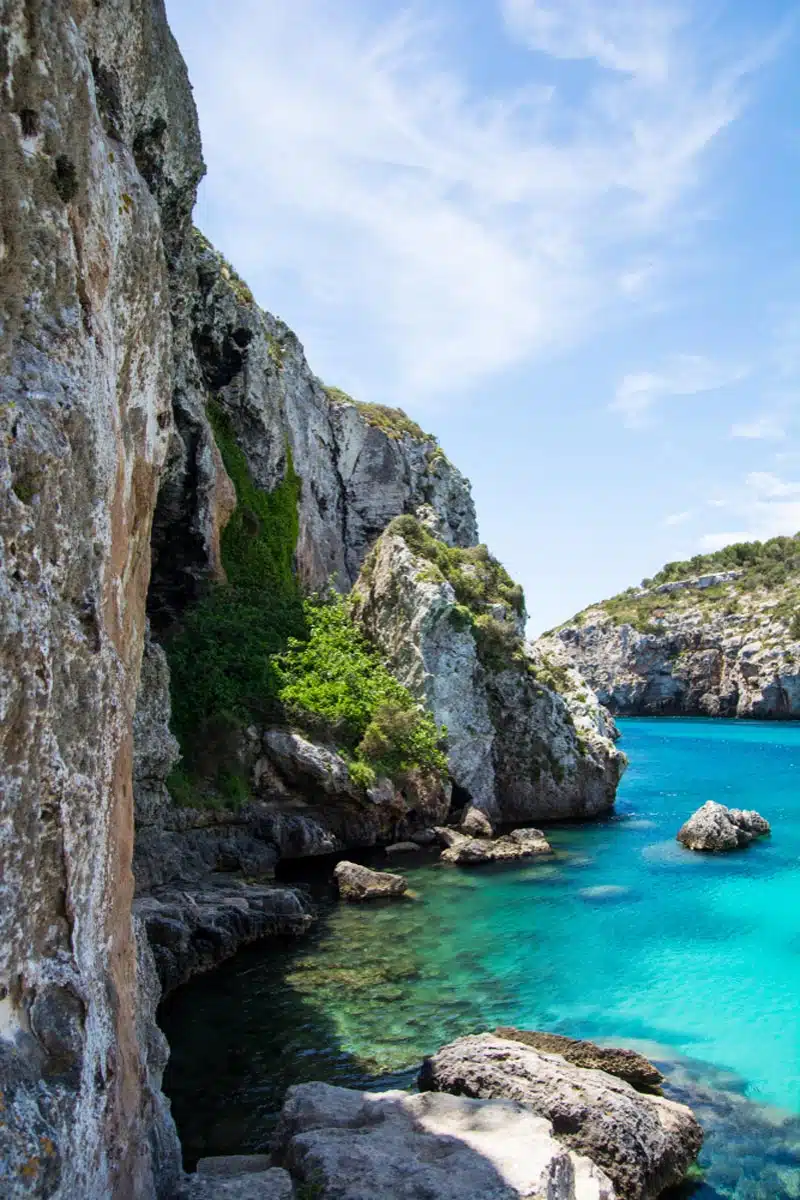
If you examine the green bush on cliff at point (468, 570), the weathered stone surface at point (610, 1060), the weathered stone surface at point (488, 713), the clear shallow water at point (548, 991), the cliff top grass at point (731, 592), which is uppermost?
the cliff top grass at point (731, 592)

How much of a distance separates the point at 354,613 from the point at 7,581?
33.3m

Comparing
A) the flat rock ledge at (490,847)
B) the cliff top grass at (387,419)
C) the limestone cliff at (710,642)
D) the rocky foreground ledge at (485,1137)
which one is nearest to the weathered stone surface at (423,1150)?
the rocky foreground ledge at (485,1137)

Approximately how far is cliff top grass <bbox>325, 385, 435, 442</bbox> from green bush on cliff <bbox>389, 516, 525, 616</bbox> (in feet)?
60.2

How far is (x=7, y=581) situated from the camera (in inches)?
244

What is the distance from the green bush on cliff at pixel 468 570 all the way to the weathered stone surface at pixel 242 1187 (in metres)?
29.8

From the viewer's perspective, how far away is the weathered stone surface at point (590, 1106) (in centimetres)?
1043

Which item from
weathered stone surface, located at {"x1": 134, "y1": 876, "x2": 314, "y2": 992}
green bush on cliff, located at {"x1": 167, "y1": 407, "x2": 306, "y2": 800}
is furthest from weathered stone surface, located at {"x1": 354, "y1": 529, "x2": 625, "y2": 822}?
weathered stone surface, located at {"x1": 134, "y1": 876, "x2": 314, "y2": 992}

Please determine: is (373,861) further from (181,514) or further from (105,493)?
(105,493)

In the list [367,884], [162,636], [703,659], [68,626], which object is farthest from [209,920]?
[703,659]

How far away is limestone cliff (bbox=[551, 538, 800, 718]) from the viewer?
302 ft

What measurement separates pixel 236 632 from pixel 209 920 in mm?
14480

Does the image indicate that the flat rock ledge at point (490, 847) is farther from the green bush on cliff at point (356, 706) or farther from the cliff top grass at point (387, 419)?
the cliff top grass at point (387, 419)

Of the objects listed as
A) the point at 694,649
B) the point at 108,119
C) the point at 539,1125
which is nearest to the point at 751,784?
the point at 539,1125

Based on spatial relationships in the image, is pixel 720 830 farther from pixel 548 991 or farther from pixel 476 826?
pixel 548 991
